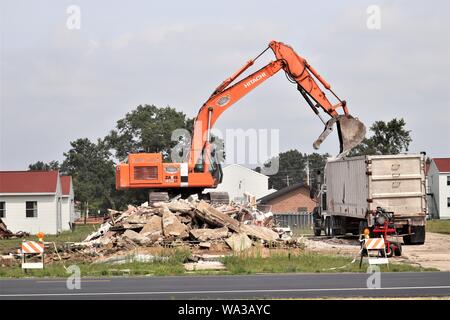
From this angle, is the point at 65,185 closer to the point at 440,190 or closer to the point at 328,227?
the point at 328,227

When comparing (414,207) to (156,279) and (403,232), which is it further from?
(156,279)

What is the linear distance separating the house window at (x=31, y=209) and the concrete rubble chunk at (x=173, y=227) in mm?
31594

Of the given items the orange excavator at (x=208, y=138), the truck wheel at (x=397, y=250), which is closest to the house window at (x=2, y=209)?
the orange excavator at (x=208, y=138)

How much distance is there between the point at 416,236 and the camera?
33.3 m

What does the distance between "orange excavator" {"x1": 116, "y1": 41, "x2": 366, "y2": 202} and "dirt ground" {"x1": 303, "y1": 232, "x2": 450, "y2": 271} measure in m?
6.04

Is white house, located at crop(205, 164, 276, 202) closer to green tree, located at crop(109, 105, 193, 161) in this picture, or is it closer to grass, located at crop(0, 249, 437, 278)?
green tree, located at crop(109, 105, 193, 161)

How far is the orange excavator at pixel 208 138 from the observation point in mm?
40594

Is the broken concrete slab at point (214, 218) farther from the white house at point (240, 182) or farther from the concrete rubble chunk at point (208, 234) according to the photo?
the white house at point (240, 182)

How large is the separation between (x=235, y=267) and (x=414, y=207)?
10.5m

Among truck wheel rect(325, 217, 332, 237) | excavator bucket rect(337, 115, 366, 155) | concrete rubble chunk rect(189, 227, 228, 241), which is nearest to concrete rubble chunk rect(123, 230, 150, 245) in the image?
concrete rubble chunk rect(189, 227, 228, 241)

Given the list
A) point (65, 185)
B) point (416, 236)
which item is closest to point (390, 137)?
point (65, 185)

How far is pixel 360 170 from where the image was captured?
33.4 m

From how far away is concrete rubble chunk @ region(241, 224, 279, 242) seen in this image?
30.4 meters
